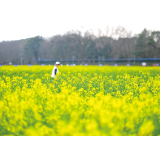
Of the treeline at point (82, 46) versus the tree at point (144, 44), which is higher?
the treeline at point (82, 46)

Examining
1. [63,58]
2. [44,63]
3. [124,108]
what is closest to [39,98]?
[124,108]

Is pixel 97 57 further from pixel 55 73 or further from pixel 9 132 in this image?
pixel 9 132

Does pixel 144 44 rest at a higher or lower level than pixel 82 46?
lower

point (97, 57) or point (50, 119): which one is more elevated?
point (97, 57)

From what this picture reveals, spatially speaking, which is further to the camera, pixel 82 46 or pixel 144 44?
pixel 82 46

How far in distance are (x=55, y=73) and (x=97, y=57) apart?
19.8m

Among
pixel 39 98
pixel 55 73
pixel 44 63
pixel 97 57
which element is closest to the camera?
pixel 39 98

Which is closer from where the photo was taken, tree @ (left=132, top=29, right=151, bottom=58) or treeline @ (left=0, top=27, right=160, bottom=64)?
tree @ (left=132, top=29, right=151, bottom=58)

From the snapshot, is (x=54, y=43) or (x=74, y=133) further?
(x=54, y=43)

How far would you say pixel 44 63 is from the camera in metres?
20.0

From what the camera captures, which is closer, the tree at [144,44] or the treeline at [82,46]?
the tree at [144,44]

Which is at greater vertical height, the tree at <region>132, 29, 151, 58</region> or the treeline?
the treeline
